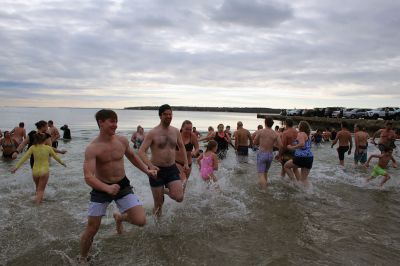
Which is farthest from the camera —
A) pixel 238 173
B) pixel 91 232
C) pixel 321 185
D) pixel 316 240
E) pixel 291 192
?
pixel 238 173

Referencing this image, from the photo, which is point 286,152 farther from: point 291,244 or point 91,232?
point 91,232

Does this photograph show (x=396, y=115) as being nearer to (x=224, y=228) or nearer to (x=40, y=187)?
(x=224, y=228)

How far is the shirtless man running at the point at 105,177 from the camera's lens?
395cm

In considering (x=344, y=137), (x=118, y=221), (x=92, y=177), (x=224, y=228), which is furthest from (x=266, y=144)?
(x=344, y=137)

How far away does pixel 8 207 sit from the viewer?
700 centimetres

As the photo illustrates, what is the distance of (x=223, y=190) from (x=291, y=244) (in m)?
3.59

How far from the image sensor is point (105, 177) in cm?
417

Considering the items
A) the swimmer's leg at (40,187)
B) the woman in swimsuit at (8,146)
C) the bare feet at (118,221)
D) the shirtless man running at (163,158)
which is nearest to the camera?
the bare feet at (118,221)

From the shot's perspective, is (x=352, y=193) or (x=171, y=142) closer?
(x=171, y=142)

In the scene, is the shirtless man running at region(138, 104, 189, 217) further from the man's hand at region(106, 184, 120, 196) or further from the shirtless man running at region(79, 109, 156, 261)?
the man's hand at region(106, 184, 120, 196)

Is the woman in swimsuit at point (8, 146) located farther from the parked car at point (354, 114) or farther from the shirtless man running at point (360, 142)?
the parked car at point (354, 114)

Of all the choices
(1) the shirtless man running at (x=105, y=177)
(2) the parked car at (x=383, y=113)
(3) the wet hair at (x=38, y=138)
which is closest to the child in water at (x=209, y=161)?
(3) the wet hair at (x=38, y=138)

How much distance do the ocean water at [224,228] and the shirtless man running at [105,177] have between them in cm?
64

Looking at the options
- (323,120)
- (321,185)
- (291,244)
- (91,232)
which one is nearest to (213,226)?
(291,244)
